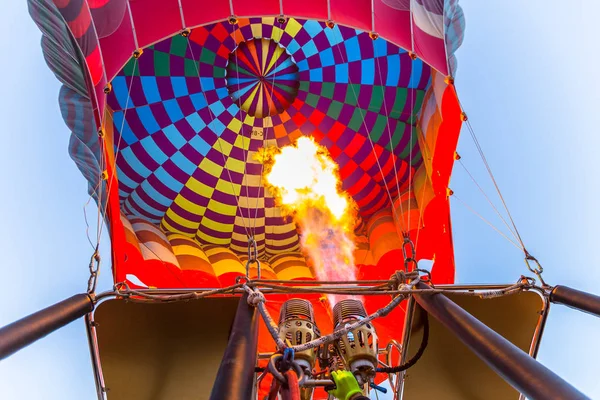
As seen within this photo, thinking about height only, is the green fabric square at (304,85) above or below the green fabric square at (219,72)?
above

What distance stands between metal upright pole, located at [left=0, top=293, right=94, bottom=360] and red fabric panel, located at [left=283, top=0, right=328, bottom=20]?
3014 mm

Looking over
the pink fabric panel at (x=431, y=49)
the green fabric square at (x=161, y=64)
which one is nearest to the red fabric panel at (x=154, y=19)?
the green fabric square at (x=161, y=64)

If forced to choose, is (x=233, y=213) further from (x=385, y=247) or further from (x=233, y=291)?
(x=233, y=291)

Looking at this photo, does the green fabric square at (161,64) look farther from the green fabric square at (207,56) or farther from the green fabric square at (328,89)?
the green fabric square at (328,89)

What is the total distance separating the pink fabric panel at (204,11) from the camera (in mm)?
4246

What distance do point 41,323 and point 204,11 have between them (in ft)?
10.3

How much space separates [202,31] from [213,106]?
897 millimetres

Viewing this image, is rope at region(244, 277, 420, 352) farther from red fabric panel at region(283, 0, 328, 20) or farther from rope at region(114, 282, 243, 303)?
red fabric panel at region(283, 0, 328, 20)

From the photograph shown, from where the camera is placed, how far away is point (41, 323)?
1878 millimetres

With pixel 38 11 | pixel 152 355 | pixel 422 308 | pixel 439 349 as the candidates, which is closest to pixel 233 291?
pixel 152 355

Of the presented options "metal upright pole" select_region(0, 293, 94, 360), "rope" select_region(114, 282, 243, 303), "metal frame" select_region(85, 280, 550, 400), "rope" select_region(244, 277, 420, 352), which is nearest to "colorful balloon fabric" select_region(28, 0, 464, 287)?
"metal frame" select_region(85, 280, 550, 400)

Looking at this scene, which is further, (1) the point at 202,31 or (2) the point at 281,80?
(2) the point at 281,80

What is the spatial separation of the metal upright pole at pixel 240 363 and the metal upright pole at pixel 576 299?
1.33 m

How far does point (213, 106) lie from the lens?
628cm
